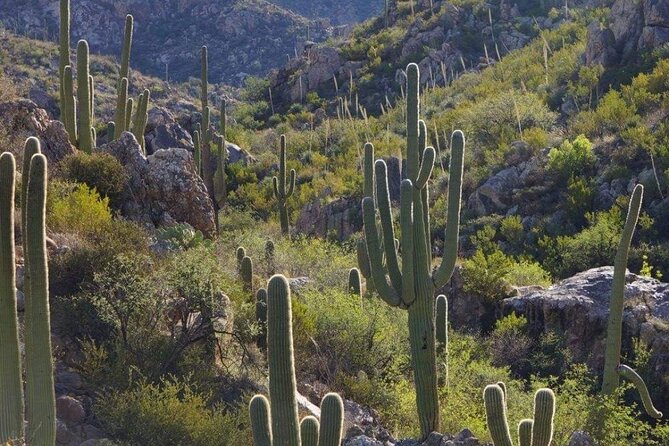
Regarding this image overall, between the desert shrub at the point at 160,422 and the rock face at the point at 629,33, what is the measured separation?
71.6ft

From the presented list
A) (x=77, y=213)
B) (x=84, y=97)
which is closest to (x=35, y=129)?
(x=84, y=97)

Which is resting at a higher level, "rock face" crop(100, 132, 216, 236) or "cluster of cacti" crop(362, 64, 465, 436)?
"rock face" crop(100, 132, 216, 236)

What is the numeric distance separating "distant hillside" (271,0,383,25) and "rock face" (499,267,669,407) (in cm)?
7046

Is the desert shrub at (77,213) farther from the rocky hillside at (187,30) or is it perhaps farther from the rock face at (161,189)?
the rocky hillside at (187,30)

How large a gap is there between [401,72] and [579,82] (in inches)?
519

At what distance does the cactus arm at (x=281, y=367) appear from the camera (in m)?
5.87

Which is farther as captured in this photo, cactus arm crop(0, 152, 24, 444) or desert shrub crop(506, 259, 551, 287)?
desert shrub crop(506, 259, 551, 287)

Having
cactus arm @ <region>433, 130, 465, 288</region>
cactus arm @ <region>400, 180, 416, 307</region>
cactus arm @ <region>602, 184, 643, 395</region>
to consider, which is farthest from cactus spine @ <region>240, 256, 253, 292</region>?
cactus arm @ <region>602, 184, 643, 395</region>

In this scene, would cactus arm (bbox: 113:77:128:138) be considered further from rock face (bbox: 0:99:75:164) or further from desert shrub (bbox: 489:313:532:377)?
desert shrub (bbox: 489:313:532:377)

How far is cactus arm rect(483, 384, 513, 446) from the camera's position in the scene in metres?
7.60

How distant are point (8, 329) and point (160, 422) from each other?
2335 mm

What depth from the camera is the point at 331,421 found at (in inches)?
254

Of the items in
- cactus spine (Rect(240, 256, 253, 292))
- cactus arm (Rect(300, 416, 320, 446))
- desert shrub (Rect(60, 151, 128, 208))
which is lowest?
cactus arm (Rect(300, 416, 320, 446))

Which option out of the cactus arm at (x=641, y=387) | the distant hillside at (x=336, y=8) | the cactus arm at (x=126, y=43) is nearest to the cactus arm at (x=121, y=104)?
the cactus arm at (x=126, y=43)
